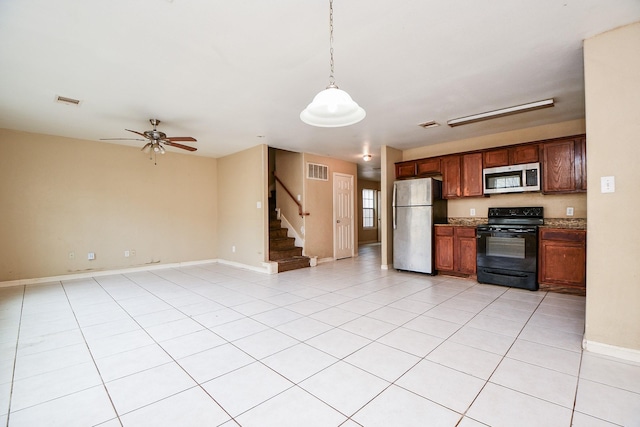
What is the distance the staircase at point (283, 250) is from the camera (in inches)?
233

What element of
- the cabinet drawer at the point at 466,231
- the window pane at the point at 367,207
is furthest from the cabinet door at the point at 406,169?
A: the window pane at the point at 367,207

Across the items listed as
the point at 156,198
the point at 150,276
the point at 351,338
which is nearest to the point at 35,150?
the point at 156,198

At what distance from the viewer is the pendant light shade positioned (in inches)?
70.2

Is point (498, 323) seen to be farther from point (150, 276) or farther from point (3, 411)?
point (150, 276)

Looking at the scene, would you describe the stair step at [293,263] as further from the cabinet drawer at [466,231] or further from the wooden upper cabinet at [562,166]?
the wooden upper cabinet at [562,166]

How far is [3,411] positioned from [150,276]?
4051 millimetres

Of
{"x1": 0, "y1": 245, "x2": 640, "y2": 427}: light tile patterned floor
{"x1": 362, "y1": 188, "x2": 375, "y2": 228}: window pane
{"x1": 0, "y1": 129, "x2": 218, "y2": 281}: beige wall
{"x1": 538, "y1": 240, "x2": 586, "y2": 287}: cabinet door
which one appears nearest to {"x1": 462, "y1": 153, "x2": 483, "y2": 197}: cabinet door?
{"x1": 538, "y1": 240, "x2": 586, "y2": 287}: cabinet door

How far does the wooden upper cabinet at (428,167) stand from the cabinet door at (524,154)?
1.19 meters

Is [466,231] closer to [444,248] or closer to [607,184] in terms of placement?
[444,248]

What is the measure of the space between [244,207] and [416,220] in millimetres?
3726

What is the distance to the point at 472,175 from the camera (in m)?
4.99

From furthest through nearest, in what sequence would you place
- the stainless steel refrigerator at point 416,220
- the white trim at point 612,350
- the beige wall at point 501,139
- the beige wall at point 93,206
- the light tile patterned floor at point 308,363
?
the stainless steel refrigerator at point 416,220, the beige wall at point 93,206, the beige wall at point 501,139, the white trim at point 612,350, the light tile patterned floor at point 308,363

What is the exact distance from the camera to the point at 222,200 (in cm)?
707

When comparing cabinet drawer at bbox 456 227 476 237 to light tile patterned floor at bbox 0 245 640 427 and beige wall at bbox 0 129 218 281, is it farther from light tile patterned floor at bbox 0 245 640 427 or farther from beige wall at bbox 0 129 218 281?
beige wall at bbox 0 129 218 281
